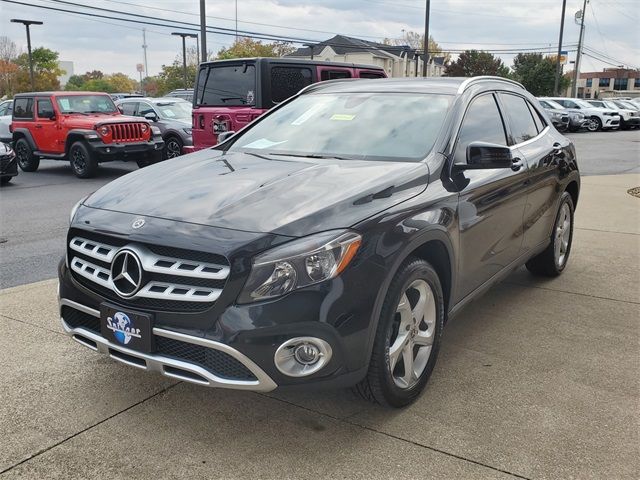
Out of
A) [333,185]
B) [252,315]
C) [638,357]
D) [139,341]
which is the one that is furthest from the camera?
[638,357]

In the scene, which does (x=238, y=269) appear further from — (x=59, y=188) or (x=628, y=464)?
(x=59, y=188)

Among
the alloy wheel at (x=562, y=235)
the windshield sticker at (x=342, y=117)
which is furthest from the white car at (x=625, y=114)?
the windshield sticker at (x=342, y=117)

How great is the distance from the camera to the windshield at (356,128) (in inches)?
147

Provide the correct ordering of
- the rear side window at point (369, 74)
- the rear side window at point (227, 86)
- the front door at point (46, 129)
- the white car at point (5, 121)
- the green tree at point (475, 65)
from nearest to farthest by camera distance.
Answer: the rear side window at point (227, 86)
the rear side window at point (369, 74)
the front door at point (46, 129)
the white car at point (5, 121)
the green tree at point (475, 65)

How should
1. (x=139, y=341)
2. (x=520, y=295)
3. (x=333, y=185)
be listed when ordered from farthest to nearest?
1. (x=520, y=295)
2. (x=333, y=185)
3. (x=139, y=341)

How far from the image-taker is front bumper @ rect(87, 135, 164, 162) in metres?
13.1

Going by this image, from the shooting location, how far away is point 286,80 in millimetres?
10422

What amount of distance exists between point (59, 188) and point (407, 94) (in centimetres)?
969

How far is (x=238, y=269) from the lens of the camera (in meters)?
2.64

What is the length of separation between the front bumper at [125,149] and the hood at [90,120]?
0.44m

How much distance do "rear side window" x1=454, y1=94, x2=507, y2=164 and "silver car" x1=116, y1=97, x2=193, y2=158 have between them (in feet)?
36.5

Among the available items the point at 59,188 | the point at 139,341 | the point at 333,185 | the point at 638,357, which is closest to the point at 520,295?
the point at 638,357

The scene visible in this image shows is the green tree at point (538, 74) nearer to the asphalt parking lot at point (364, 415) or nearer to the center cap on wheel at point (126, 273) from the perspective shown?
the asphalt parking lot at point (364, 415)

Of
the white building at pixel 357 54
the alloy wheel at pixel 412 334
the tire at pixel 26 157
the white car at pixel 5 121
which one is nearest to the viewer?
the alloy wheel at pixel 412 334
